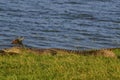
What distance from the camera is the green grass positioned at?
25.1 feet

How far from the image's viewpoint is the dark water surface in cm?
1631

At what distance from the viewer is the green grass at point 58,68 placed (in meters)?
7.64

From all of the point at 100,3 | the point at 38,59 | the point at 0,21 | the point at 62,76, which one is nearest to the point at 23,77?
the point at 62,76

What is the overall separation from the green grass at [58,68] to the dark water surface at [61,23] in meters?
5.94

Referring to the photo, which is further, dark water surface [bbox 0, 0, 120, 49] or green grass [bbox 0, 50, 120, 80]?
dark water surface [bbox 0, 0, 120, 49]

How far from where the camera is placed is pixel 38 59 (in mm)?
9344

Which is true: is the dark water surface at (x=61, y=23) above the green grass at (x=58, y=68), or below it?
below

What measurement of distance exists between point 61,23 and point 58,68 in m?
11.8

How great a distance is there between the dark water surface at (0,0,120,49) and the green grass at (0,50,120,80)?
19.5 ft

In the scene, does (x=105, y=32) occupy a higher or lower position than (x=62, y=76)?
lower

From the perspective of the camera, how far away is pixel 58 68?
8180 mm

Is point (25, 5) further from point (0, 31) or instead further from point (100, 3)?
point (0, 31)

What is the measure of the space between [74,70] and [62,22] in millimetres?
12099

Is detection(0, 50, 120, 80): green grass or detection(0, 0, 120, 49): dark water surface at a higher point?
detection(0, 50, 120, 80): green grass
